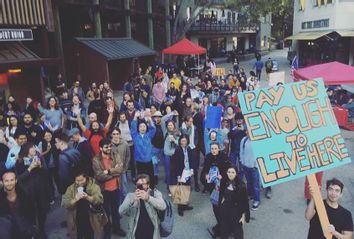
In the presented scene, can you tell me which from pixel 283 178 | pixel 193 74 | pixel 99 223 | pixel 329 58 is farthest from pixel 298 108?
pixel 329 58

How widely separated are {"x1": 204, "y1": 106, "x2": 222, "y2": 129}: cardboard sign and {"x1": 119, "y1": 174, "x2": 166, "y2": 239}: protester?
4.05 meters

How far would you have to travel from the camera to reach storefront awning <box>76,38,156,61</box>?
668 inches

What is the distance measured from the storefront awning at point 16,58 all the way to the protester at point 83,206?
7.70 metres

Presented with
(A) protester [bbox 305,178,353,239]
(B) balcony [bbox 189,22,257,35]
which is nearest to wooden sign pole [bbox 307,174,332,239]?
(A) protester [bbox 305,178,353,239]

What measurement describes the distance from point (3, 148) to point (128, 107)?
9.67 ft

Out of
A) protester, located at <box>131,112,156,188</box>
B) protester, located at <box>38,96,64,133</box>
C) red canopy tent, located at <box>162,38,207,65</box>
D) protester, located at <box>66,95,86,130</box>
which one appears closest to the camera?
protester, located at <box>131,112,156,188</box>

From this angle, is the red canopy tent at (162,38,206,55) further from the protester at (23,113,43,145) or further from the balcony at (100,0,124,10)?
the protester at (23,113,43,145)

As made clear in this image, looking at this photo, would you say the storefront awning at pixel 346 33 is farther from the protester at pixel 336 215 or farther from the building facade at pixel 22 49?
the protester at pixel 336 215

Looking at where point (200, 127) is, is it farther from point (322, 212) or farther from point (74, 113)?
point (322, 212)

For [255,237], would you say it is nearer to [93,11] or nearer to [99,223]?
[99,223]

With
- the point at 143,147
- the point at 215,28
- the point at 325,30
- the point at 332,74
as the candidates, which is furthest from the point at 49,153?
the point at 215,28

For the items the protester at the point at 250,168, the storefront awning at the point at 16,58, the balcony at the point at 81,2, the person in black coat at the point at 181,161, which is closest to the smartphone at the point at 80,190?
the person in black coat at the point at 181,161

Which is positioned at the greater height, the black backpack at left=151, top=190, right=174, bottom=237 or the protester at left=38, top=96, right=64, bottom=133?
the protester at left=38, top=96, right=64, bottom=133

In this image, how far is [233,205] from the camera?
16.6 ft
